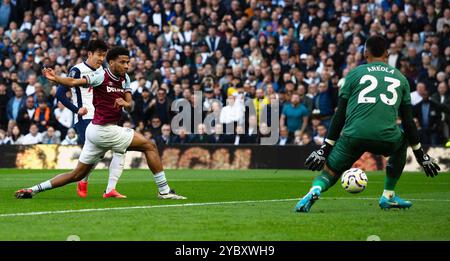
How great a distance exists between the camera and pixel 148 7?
31516mm

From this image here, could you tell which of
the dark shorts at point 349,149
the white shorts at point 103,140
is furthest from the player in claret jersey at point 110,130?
the dark shorts at point 349,149

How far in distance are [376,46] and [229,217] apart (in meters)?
2.71

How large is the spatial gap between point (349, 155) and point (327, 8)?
17433mm

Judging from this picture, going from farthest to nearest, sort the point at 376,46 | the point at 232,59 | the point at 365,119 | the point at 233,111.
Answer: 1. the point at 232,59
2. the point at 233,111
3. the point at 376,46
4. the point at 365,119

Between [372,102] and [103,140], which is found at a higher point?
[372,102]

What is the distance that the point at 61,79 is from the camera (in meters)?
13.2

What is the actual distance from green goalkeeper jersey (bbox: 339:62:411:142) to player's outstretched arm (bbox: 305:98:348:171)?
0.42ft

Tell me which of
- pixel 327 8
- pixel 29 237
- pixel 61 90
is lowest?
pixel 29 237

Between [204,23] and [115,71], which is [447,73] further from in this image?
[115,71]

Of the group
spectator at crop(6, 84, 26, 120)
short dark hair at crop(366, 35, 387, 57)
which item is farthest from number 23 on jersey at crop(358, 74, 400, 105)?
spectator at crop(6, 84, 26, 120)

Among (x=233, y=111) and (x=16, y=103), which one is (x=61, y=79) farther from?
(x=16, y=103)

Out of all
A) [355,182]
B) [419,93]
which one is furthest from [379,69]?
[419,93]

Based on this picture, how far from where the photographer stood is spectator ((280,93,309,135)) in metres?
26.4
